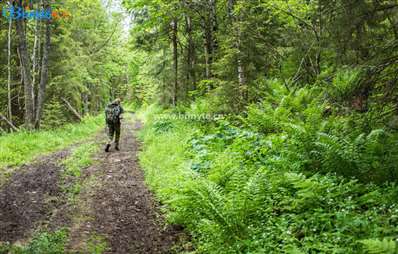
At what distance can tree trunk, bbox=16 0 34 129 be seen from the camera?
14.8 meters

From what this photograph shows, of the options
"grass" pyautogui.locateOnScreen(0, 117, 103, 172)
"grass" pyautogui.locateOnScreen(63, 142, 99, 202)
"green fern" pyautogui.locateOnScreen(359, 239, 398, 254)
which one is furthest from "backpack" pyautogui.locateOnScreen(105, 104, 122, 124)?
"green fern" pyautogui.locateOnScreen(359, 239, 398, 254)

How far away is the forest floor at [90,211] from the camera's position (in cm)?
554

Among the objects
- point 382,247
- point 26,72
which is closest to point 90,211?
point 382,247

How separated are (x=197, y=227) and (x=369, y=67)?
3.89 meters

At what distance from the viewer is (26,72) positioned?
49.5 feet

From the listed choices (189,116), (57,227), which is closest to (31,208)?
(57,227)

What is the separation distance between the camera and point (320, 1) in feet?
19.4

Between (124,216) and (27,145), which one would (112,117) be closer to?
(27,145)

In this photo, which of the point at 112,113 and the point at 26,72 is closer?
the point at 112,113

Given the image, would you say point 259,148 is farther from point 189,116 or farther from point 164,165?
point 189,116

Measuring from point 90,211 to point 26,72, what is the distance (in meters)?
11.0

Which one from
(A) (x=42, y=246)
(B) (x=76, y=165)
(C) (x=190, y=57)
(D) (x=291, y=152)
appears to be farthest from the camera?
(C) (x=190, y=57)

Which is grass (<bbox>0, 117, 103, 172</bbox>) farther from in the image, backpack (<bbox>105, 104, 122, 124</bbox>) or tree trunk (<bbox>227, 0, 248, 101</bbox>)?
tree trunk (<bbox>227, 0, 248, 101</bbox>)

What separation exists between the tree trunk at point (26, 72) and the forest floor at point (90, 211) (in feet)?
21.5
